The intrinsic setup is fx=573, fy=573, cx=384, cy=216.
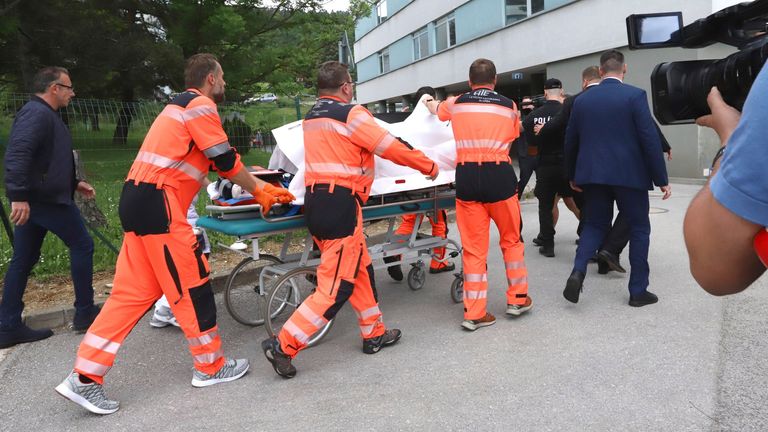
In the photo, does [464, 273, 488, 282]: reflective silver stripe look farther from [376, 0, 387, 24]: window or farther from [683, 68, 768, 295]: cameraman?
[376, 0, 387, 24]: window

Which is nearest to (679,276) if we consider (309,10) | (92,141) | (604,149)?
(604,149)

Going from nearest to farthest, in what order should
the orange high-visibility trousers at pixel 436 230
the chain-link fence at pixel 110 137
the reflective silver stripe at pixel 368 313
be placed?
the reflective silver stripe at pixel 368 313 → the orange high-visibility trousers at pixel 436 230 → the chain-link fence at pixel 110 137

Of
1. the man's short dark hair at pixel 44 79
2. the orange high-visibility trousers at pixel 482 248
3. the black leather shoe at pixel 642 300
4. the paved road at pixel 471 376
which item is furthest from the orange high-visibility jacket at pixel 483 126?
the man's short dark hair at pixel 44 79

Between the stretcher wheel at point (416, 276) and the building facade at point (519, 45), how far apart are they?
6164 mm

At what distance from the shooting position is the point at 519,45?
19.4 metres

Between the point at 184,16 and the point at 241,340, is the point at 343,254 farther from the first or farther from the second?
the point at 184,16

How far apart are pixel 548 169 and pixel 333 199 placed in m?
3.57

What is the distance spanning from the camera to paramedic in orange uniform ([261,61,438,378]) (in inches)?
145

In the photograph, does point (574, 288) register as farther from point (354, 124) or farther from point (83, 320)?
point (83, 320)

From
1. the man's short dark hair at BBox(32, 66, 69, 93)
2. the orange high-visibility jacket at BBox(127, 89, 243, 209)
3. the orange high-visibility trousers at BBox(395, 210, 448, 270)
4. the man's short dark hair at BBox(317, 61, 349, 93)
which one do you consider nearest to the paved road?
the orange high-visibility trousers at BBox(395, 210, 448, 270)

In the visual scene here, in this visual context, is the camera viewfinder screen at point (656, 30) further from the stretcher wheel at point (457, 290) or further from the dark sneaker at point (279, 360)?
the stretcher wheel at point (457, 290)

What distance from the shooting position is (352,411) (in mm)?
3205

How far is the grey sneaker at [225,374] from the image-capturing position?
3641 mm

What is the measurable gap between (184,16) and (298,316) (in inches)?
504
